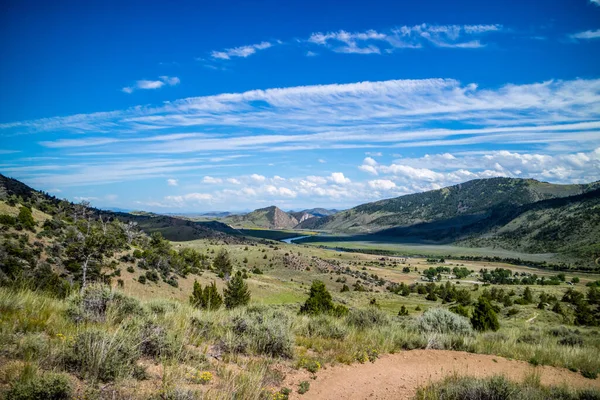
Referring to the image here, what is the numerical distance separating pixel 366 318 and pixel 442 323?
3354 mm

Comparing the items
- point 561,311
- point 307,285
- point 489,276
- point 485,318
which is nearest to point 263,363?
point 485,318

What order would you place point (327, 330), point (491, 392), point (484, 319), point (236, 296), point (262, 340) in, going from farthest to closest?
1. point (236, 296)
2. point (484, 319)
3. point (327, 330)
4. point (262, 340)
5. point (491, 392)

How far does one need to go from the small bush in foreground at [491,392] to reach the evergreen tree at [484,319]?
66.6 ft

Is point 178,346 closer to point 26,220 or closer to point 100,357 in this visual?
point 100,357

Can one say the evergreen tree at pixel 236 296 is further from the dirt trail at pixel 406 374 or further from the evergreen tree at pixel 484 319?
the dirt trail at pixel 406 374

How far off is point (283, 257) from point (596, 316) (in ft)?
243

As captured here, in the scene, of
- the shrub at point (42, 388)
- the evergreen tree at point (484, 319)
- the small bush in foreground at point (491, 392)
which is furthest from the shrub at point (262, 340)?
the evergreen tree at point (484, 319)

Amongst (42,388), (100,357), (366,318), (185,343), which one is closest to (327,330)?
(366,318)

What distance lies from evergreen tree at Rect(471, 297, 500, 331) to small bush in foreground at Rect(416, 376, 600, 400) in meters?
20.3

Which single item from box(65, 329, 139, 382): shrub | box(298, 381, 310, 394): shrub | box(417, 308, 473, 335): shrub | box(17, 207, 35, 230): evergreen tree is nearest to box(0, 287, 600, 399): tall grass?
box(65, 329, 139, 382): shrub

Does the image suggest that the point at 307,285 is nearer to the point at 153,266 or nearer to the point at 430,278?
the point at 153,266

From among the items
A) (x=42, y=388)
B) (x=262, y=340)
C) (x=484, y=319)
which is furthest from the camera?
(x=484, y=319)

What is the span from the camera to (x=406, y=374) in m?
8.47

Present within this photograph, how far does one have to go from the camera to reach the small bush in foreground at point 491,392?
629 centimetres
